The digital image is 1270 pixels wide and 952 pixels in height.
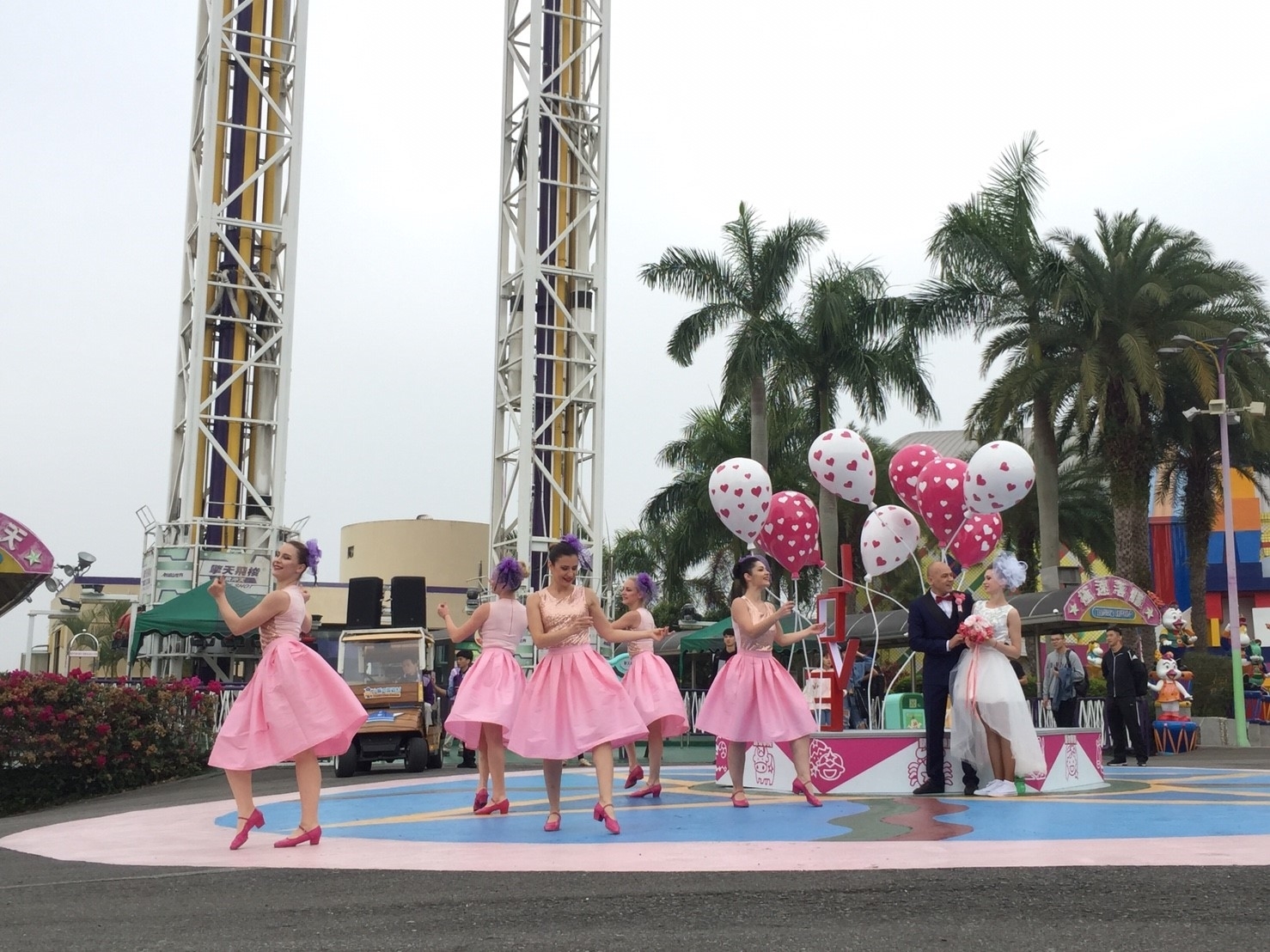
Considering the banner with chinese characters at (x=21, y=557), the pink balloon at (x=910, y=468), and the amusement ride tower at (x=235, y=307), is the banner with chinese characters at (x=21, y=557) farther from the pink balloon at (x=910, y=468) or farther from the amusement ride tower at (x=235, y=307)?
the pink balloon at (x=910, y=468)

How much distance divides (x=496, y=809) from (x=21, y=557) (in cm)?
1305

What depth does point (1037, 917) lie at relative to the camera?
4820 mm

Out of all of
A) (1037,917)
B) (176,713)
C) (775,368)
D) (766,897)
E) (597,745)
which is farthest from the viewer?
(775,368)

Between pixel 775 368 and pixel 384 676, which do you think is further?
pixel 775 368

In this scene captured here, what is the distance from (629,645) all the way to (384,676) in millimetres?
7822

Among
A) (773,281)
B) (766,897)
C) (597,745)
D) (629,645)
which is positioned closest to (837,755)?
(629,645)

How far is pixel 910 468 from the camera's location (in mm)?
13930

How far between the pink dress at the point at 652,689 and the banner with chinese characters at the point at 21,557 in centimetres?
1259

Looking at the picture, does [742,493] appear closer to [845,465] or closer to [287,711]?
[845,465]

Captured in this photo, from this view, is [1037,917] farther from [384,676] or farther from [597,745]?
[384,676]

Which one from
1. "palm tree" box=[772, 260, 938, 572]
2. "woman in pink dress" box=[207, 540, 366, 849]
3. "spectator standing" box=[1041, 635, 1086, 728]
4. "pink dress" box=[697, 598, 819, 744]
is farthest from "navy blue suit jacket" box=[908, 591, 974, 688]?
"palm tree" box=[772, 260, 938, 572]

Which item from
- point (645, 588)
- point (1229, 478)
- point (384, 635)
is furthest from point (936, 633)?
point (1229, 478)

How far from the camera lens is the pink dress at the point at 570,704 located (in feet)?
27.2

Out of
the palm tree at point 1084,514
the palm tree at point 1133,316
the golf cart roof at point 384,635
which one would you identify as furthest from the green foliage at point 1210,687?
the golf cart roof at point 384,635
